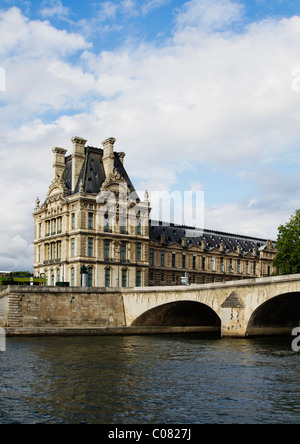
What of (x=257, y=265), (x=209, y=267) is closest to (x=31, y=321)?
(x=209, y=267)

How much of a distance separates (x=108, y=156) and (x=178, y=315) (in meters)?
30.1

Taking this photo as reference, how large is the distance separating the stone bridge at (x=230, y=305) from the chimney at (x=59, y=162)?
94.6 feet

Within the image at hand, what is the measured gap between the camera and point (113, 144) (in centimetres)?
9056

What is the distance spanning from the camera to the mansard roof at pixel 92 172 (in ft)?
284

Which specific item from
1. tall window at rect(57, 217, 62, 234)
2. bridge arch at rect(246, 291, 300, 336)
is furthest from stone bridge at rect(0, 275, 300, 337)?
tall window at rect(57, 217, 62, 234)

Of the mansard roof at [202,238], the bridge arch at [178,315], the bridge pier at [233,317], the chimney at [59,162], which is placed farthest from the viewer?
the mansard roof at [202,238]

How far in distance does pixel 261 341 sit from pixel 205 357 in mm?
14460

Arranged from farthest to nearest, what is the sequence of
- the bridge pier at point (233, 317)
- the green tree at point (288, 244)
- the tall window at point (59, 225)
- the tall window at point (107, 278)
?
the tall window at point (59, 225) < the tall window at point (107, 278) < the green tree at point (288, 244) < the bridge pier at point (233, 317)

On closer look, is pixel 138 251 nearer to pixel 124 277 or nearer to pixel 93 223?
pixel 124 277

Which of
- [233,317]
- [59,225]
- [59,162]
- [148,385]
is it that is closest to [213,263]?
[59,225]

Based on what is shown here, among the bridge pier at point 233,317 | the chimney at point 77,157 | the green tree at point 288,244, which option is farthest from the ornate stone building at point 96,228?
the bridge pier at point 233,317

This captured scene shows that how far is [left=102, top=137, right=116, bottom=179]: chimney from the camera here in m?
89.1

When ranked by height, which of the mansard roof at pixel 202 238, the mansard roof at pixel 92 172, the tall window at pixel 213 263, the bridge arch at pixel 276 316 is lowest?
the bridge arch at pixel 276 316

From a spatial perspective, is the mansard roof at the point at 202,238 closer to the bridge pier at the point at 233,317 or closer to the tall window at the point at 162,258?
the tall window at the point at 162,258
